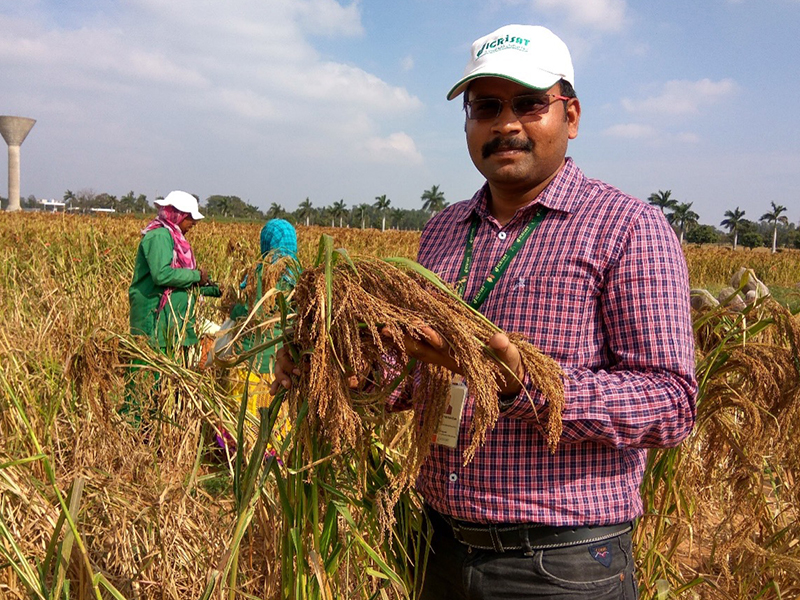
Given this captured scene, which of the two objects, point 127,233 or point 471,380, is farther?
point 127,233

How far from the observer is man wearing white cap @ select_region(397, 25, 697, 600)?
116cm

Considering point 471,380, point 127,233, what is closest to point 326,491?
point 471,380

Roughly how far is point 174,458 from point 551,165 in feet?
6.72

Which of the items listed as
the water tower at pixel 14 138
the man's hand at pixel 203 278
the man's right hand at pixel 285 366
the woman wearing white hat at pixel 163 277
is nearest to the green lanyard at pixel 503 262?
the man's right hand at pixel 285 366

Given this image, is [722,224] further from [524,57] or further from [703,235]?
[524,57]

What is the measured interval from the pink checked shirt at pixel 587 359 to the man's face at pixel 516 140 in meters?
0.05

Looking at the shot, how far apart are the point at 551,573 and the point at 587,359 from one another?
406 millimetres

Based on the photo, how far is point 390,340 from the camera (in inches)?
43.1

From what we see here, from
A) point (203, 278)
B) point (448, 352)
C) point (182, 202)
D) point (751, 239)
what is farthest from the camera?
point (751, 239)

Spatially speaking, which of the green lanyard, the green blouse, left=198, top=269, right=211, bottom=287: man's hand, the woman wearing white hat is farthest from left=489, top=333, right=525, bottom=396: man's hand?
left=198, top=269, right=211, bottom=287: man's hand

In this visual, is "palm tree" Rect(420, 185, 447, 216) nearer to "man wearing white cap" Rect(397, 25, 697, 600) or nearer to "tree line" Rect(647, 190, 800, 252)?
"tree line" Rect(647, 190, 800, 252)

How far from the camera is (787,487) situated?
7.39ft

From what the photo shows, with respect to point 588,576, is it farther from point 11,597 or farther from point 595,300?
point 11,597

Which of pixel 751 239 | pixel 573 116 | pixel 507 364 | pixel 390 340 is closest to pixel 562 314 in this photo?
pixel 507 364
